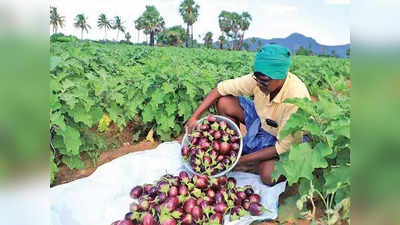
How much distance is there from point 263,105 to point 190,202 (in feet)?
2.73

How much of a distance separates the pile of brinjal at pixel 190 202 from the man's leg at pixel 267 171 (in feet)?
0.45

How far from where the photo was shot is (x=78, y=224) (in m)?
2.29

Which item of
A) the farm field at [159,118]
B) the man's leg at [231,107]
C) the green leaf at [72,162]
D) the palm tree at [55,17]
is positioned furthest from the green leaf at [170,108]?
the palm tree at [55,17]

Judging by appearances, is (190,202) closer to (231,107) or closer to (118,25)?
(231,107)

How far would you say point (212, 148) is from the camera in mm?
2650

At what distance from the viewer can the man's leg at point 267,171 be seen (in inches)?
101

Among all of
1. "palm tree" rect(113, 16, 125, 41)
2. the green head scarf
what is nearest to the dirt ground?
the green head scarf

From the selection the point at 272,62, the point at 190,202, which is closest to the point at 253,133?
the point at 272,62
